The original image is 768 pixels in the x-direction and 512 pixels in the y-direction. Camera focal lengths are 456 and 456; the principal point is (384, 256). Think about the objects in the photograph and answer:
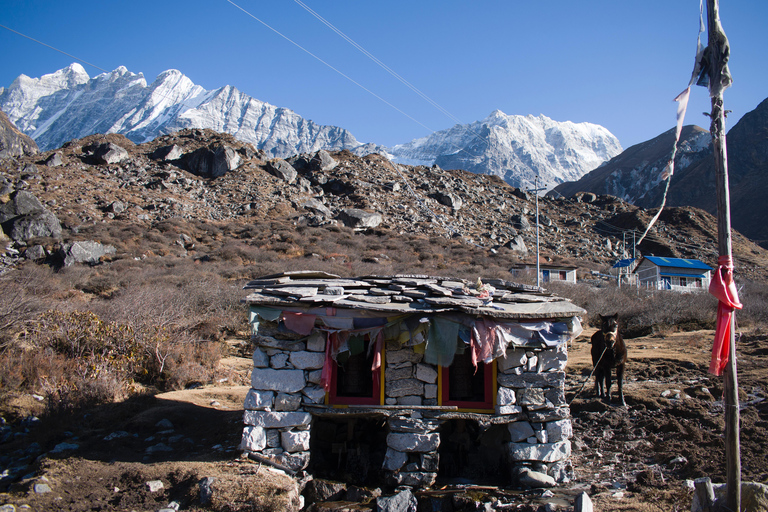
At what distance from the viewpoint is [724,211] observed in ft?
17.8

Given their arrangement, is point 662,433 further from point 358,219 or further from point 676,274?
point 358,219

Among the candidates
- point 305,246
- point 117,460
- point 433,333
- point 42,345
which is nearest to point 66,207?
point 305,246

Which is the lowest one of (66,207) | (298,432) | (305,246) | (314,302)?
(298,432)

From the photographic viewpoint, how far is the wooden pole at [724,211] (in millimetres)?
5324

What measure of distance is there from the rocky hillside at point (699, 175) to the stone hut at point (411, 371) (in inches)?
2258

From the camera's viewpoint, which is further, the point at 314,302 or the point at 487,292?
the point at 487,292

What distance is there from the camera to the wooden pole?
5.32 metres

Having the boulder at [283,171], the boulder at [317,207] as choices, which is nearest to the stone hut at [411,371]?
the boulder at [317,207]

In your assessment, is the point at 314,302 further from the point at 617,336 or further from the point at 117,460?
the point at 617,336

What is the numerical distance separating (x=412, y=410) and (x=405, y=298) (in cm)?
190

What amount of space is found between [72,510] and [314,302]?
4.41m

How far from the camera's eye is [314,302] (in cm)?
779

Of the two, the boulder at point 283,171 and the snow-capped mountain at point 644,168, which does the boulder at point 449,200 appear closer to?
the boulder at point 283,171

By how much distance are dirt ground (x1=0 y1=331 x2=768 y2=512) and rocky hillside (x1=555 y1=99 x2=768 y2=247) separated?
53.8 m
